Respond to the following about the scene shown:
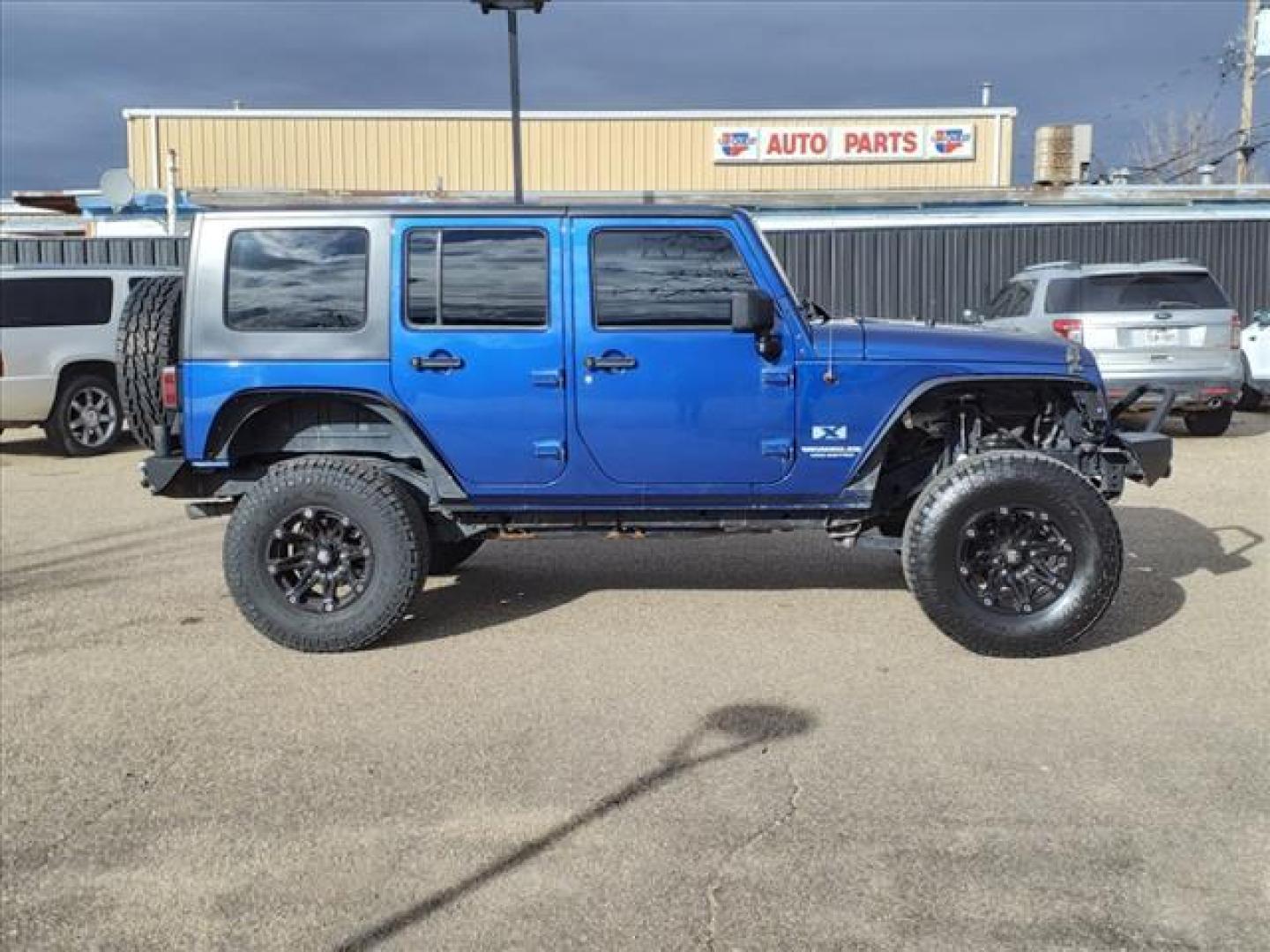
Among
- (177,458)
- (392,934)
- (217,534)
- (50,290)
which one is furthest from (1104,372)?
(50,290)

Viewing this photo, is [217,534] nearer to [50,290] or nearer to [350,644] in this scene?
[350,644]

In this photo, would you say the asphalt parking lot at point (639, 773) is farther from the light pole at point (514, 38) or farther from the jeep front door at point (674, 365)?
the light pole at point (514, 38)

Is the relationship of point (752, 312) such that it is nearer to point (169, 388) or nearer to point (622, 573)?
point (622, 573)

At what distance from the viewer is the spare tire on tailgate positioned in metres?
5.52

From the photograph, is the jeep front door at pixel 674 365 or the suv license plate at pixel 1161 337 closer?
the jeep front door at pixel 674 365

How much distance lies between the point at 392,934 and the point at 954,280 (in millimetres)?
16267

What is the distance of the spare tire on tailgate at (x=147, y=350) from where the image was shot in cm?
552

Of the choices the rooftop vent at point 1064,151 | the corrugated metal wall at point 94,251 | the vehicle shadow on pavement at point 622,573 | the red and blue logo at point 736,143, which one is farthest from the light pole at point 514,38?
the red and blue logo at point 736,143

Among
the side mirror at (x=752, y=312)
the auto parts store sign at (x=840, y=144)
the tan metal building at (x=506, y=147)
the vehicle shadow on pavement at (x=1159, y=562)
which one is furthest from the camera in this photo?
the auto parts store sign at (x=840, y=144)

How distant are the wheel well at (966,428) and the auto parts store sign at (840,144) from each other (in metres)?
23.4

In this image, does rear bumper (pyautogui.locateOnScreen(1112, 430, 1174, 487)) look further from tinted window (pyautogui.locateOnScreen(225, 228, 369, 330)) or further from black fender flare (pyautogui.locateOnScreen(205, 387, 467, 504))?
tinted window (pyautogui.locateOnScreen(225, 228, 369, 330))

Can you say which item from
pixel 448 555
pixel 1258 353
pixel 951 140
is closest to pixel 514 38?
pixel 448 555

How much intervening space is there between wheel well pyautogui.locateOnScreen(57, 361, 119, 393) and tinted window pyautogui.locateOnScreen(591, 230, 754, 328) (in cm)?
843

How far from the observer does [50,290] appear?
1218 cm
